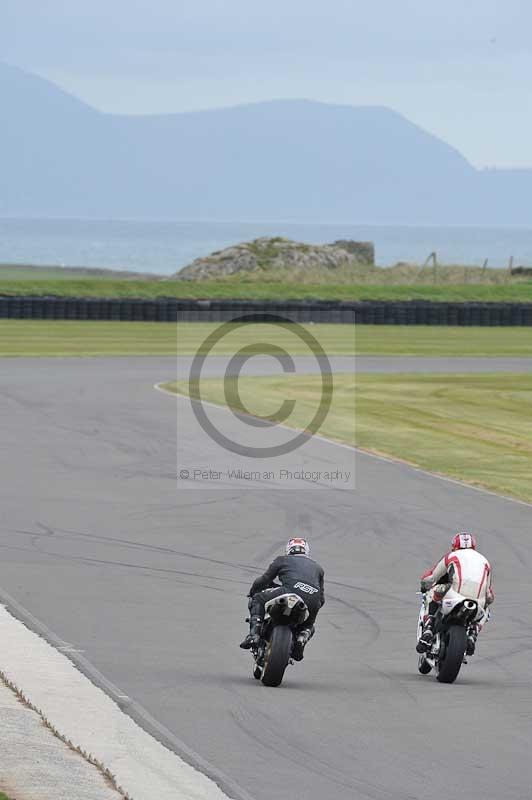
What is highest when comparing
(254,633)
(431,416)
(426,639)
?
(254,633)

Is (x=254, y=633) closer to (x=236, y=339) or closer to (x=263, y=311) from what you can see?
(x=236, y=339)

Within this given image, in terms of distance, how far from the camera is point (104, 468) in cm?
2550

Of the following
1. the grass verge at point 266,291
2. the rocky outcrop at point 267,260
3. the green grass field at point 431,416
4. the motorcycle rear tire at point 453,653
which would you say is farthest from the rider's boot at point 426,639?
the rocky outcrop at point 267,260

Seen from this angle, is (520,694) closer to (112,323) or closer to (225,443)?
(225,443)

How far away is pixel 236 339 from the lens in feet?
217

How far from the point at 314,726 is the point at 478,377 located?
38843 mm

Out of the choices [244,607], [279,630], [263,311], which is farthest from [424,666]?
[263,311]

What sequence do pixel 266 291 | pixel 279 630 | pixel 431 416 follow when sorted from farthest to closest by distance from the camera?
pixel 266 291
pixel 431 416
pixel 279 630

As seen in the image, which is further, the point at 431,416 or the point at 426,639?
the point at 431,416

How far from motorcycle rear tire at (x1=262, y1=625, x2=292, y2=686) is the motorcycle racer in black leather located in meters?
0.25

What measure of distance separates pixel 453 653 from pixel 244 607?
3.69 meters

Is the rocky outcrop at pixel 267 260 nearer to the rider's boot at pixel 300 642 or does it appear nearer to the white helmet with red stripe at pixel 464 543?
the white helmet with red stripe at pixel 464 543

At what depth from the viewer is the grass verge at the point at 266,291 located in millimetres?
78000

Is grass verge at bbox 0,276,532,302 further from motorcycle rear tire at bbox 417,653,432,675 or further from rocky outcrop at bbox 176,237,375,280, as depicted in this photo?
motorcycle rear tire at bbox 417,653,432,675
